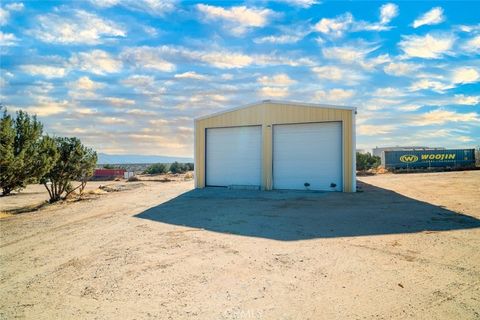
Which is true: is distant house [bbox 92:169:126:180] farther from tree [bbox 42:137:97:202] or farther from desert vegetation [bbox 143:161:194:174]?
tree [bbox 42:137:97:202]

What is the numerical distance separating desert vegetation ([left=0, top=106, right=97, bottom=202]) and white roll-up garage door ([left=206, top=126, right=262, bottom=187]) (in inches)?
246

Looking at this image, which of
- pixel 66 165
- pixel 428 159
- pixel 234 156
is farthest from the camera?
pixel 428 159

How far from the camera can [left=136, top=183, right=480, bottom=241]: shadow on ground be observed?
745 cm

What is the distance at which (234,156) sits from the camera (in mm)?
17047

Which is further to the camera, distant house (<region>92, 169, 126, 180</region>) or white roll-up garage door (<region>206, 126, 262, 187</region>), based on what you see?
distant house (<region>92, 169, 126, 180</region>)

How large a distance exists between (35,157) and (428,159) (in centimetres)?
3400

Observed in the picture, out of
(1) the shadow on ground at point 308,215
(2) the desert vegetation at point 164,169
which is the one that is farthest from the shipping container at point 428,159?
(2) the desert vegetation at point 164,169

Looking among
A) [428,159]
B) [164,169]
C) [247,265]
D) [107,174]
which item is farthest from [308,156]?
[164,169]

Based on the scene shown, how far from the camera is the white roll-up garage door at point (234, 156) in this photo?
1656 cm

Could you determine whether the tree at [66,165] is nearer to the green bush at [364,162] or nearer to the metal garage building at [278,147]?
the metal garage building at [278,147]
